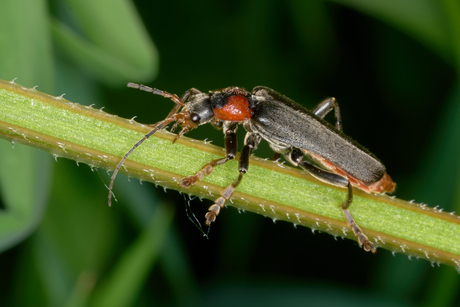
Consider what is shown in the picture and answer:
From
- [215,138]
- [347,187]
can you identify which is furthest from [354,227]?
[215,138]

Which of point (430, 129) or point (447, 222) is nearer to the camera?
point (447, 222)

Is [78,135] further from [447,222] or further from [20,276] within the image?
[447,222]

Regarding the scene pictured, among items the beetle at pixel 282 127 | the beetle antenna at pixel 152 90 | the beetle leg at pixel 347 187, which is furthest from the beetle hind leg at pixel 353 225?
the beetle antenna at pixel 152 90

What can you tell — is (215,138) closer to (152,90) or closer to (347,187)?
(152,90)

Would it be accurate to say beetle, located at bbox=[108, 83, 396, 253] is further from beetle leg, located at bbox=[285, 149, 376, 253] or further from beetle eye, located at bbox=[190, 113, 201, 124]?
beetle leg, located at bbox=[285, 149, 376, 253]

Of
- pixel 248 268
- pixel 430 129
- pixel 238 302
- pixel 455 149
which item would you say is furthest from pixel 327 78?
pixel 238 302

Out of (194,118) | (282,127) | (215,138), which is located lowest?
(215,138)

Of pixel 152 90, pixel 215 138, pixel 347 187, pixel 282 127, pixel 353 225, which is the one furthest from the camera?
pixel 215 138
